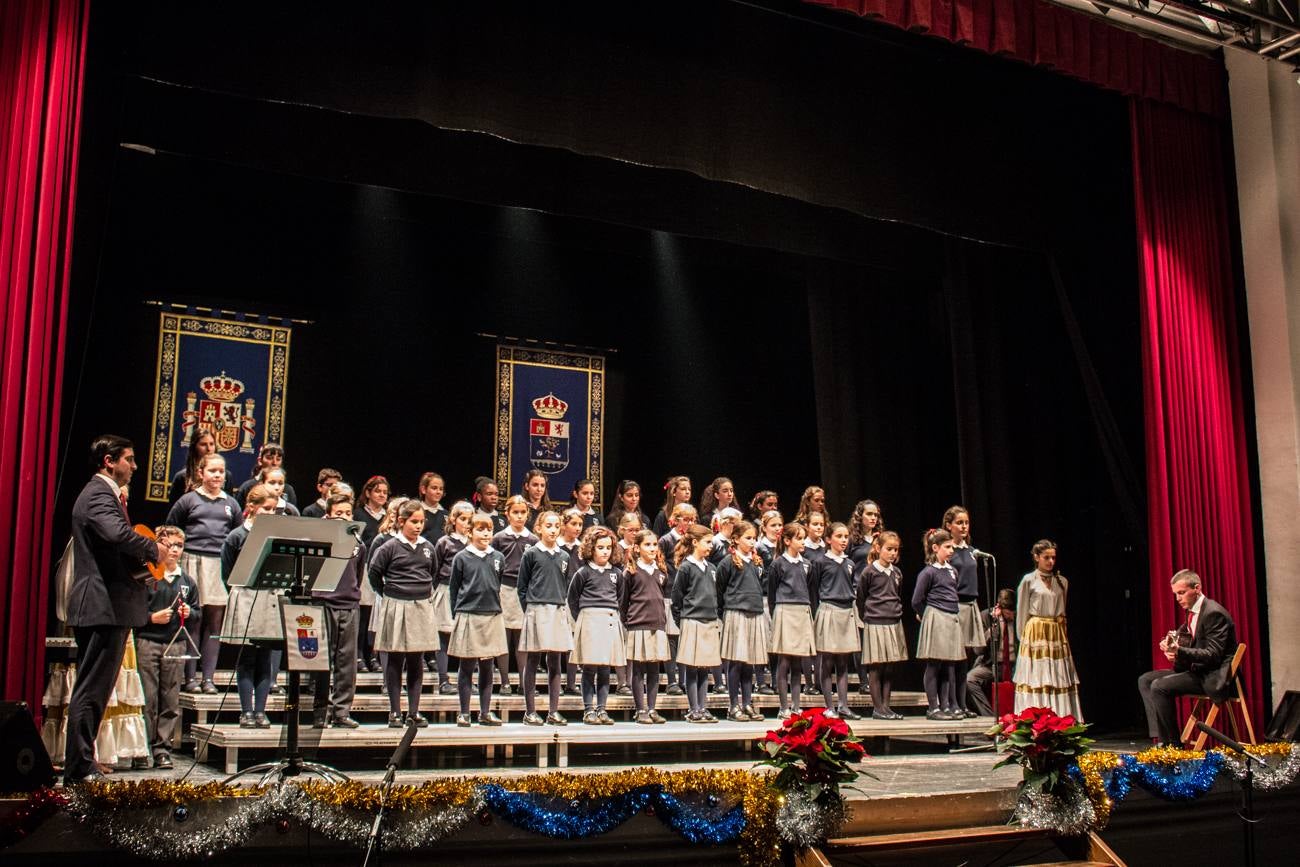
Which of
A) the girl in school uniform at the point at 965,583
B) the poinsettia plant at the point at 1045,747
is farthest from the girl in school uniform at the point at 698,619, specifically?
the poinsettia plant at the point at 1045,747

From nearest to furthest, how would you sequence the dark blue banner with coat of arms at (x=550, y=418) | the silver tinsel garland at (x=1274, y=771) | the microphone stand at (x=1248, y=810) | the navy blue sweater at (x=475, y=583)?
the microphone stand at (x=1248, y=810), the silver tinsel garland at (x=1274, y=771), the navy blue sweater at (x=475, y=583), the dark blue banner with coat of arms at (x=550, y=418)

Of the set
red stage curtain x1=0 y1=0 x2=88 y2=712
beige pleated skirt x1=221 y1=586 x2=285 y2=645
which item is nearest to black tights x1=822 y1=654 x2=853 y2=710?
beige pleated skirt x1=221 y1=586 x2=285 y2=645

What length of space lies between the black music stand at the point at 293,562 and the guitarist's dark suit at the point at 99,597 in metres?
0.61

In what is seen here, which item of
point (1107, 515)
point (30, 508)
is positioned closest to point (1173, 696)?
point (1107, 515)

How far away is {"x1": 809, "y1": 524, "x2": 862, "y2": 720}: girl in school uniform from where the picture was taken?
759 cm

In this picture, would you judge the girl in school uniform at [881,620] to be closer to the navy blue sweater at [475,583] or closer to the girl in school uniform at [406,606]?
the navy blue sweater at [475,583]

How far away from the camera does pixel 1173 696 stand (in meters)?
7.06

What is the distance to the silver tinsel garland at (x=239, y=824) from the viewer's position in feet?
12.7

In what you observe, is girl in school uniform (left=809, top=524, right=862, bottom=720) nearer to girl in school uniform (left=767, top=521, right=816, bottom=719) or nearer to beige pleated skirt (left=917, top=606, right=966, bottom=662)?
girl in school uniform (left=767, top=521, right=816, bottom=719)

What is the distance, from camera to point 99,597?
15.7 feet

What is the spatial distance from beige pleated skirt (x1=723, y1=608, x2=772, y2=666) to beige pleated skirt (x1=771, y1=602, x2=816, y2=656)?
0.09 meters

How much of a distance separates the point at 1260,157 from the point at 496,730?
23.8ft

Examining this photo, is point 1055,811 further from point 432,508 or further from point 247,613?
point 432,508

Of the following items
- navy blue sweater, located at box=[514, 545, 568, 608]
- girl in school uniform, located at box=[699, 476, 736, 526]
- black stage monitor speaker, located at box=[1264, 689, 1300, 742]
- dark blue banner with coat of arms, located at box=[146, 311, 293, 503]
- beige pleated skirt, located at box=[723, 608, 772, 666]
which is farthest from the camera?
dark blue banner with coat of arms, located at box=[146, 311, 293, 503]
